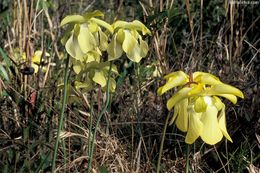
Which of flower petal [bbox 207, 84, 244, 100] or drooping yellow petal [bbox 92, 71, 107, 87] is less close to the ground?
flower petal [bbox 207, 84, 244, 100]

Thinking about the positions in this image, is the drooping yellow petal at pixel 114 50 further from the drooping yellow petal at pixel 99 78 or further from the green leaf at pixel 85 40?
the drooping yellow petal at pixel 99 78

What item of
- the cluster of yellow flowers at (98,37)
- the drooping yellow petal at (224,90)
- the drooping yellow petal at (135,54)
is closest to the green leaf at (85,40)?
the cluster of yellow flowers at (98,37)

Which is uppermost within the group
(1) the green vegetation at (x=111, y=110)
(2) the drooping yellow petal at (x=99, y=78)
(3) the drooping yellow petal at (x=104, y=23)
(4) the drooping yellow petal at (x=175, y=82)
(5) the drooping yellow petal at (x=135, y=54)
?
(3) the drooping yellow petal at (x=104, y=23)

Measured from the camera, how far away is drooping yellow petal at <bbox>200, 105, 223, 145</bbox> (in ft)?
4.94

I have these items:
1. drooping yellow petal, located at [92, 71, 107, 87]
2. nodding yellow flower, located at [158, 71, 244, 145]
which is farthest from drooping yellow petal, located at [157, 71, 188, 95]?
drooping yellow petal, located at [92, 71, 107, 87]

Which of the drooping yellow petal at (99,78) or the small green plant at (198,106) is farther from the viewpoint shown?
the drooping yellow petal at (99,78)

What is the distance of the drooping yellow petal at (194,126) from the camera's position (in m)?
1.51

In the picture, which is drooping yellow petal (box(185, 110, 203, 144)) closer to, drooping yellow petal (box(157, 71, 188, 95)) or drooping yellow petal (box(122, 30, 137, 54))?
drooping yellow petal (box(157, 71, 188, 95))

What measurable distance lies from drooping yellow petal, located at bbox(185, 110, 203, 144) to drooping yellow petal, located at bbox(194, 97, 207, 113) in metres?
0.02

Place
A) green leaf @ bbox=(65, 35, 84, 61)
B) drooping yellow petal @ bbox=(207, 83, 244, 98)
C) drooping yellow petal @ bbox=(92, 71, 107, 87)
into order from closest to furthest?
drooping yellow petal @ bbox=(207, 83, 244, 98)
green leaf @ bbox=(65, 35, 84, 61)
drooping yellow petal @ bbox=(92, 71, 107, 87)

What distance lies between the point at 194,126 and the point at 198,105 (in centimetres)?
5

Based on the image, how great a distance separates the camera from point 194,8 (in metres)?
3.83

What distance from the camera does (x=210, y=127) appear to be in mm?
1517

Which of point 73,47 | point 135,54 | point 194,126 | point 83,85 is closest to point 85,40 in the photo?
point 73,47
